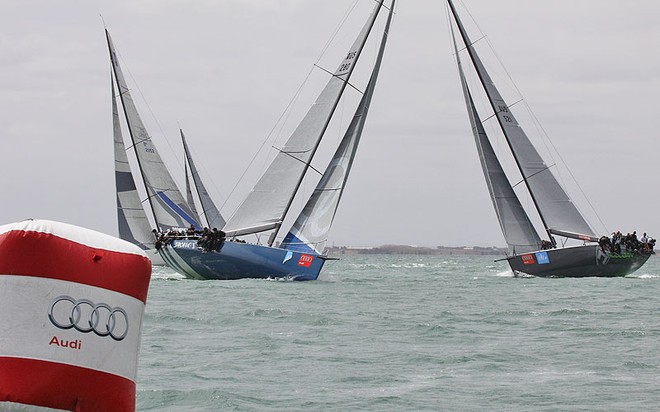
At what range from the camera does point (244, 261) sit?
27156 mm

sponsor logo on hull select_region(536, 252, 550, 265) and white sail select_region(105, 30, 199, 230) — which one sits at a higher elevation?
white sail select_region(105, 30, 199, 230)

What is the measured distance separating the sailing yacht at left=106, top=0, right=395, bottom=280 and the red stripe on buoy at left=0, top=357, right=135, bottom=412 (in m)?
21.3

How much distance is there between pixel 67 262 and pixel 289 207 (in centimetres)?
2321

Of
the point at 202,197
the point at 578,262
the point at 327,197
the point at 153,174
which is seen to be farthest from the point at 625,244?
the point at 202,197

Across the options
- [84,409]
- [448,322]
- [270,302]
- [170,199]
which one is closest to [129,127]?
[170,199]

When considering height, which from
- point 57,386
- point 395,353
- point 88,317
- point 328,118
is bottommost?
point 395,353

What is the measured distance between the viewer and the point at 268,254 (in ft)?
88.5

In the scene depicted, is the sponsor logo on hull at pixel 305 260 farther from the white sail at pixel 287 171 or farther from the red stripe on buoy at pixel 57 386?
the red stripe on buoy at pixel 57 386

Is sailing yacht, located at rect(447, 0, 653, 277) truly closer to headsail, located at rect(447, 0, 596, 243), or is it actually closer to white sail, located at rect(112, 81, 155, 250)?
headsail, located at rect(447, 0, 596, 243)

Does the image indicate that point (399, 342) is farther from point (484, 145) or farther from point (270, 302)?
point (484, 145)

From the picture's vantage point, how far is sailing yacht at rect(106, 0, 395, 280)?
89.7 feet

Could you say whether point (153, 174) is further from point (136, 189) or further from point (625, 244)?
point (625, 244)

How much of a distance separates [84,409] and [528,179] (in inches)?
1130

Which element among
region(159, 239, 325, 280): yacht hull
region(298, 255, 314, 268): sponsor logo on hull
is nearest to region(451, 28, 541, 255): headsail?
region(159, 239, 325, 280): yacht hull
